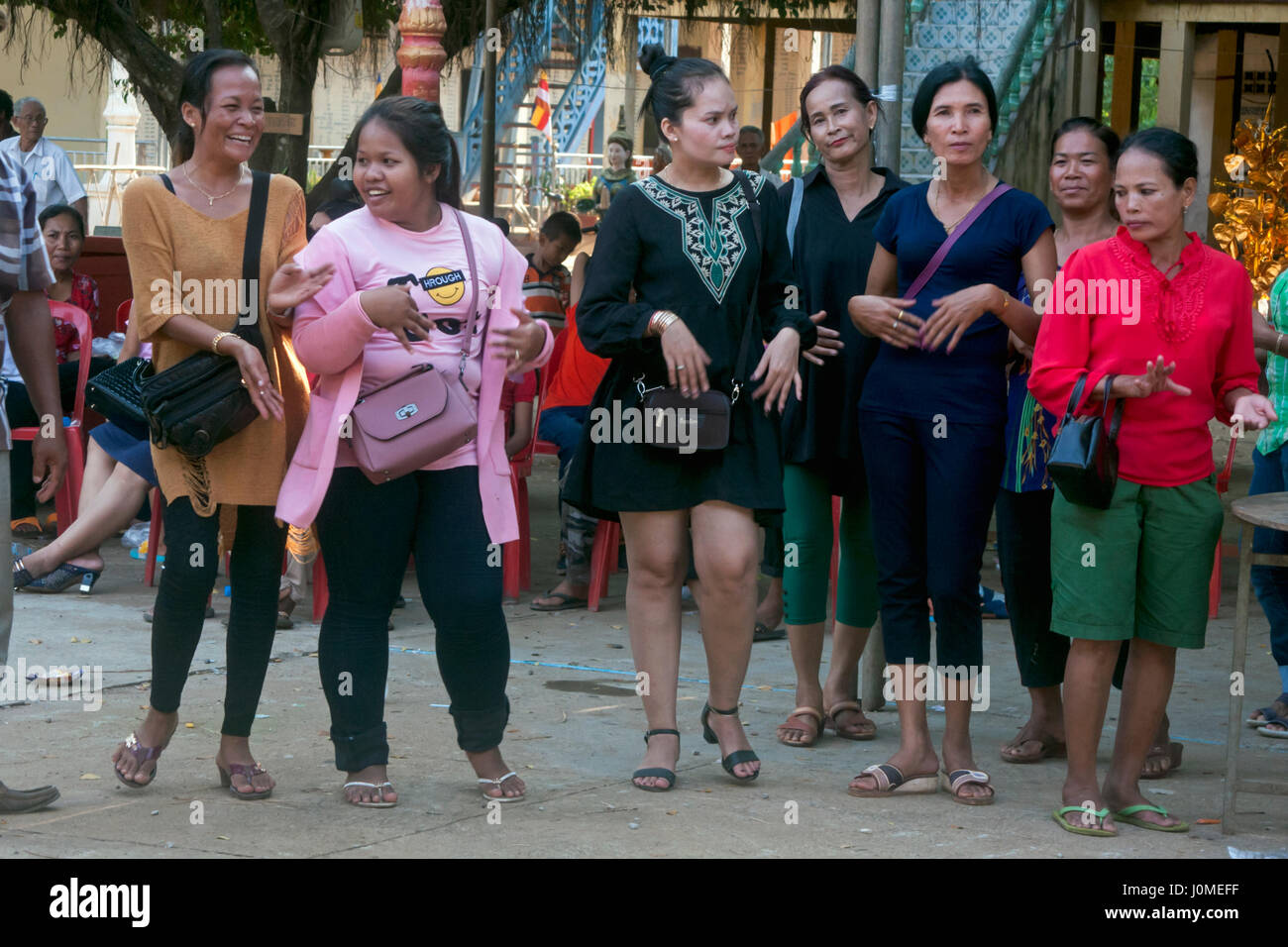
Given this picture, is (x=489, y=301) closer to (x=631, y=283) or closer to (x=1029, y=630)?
(x=631, y=283)

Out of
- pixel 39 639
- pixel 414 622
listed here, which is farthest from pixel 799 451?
pixel 39 639

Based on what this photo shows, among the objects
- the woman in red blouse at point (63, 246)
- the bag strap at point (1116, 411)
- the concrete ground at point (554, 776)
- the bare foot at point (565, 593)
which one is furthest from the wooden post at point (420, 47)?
the bag strap at point (1116, 411)

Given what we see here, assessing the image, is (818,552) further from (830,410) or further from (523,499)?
(523,499)

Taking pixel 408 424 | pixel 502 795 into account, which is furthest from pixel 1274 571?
pixel 408 424

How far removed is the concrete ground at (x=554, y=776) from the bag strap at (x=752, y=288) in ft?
3.73

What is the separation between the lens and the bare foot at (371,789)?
433cm

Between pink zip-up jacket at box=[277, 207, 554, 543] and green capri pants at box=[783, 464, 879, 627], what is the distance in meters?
1.15

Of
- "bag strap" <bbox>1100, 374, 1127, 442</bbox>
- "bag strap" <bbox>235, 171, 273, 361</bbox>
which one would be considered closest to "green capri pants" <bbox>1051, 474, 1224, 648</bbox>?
"bag strap" <bbox>1100, 374, 1127, 442</bbox>

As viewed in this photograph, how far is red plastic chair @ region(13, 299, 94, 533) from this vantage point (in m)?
8.20

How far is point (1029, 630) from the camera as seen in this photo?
16.5ft

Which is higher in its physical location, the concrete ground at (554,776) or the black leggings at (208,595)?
the black leggings at (208,595)

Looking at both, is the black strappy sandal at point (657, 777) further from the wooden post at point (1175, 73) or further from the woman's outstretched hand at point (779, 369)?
the wooden post at point (1175, 73)

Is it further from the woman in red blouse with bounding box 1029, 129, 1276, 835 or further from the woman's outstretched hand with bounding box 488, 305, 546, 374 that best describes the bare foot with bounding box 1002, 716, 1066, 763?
the woman's outstretched hand with bounding box 488, 305, 546, 374

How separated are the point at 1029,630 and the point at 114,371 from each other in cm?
278
